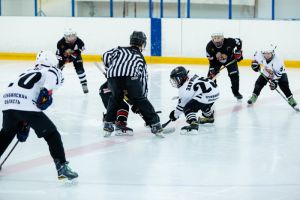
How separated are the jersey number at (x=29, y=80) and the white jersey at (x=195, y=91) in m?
2.22

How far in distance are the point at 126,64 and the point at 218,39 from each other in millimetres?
2761

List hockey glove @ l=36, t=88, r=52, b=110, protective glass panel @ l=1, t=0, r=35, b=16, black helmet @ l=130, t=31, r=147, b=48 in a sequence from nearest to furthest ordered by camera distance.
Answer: hockey glove @ l=36, t=88, r=52, b=110, black helmet @ l=130, t=31, r=147, b=48, protective glass panel @ l=1, t=0, r=35, b=16

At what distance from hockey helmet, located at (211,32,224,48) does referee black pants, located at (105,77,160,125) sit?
2628 millimetres

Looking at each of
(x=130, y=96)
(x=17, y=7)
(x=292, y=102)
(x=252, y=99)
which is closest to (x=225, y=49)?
(x=252, y=99)

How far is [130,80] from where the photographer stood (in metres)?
6.50

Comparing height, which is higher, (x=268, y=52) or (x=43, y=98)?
(x=268, y=52)

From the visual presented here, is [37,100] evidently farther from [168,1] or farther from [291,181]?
[168,1]

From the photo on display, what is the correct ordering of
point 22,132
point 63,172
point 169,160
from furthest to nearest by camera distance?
point 169,160, point 22,132, point 63,172

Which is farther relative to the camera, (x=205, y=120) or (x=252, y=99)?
(x=252, y=99)

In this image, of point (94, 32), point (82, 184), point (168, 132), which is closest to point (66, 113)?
point (168, 132)

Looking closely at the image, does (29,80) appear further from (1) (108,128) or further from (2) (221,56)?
(2) (221,56)

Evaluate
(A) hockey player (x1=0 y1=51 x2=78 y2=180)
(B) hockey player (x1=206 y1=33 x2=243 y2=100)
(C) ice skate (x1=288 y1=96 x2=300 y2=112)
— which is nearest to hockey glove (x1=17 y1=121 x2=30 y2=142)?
(A) hockey player (x1=0 y1=51 x2=78 y2=180)

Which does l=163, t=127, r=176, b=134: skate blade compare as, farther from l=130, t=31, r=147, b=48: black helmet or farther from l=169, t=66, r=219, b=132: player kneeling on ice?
l=130, t=31, r=147, b=48: black helmet

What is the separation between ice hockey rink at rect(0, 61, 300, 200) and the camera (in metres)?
4.87
